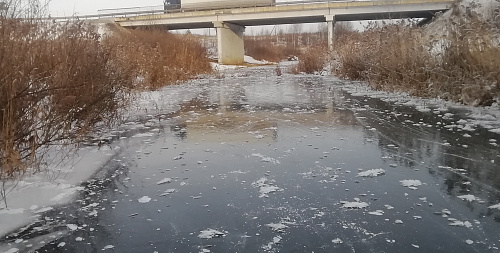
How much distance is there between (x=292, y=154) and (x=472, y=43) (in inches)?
247

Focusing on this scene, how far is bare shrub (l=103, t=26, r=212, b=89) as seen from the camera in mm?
14234

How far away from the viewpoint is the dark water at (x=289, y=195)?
3273mm

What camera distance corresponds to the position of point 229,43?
168 ft

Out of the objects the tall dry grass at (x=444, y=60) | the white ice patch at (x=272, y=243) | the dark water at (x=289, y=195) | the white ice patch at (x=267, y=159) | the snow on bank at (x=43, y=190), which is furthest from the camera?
the tall dry grass at (x=444, y=60)

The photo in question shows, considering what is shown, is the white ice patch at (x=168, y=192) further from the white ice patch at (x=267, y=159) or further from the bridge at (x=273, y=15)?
the bridge at (x=273, y=15)

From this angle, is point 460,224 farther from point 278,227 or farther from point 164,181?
point 164,181

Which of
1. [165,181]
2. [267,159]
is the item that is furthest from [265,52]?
[165,181]

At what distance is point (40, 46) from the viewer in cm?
571

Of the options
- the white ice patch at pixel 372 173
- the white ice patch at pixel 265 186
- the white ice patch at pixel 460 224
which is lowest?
the white ice patch at pixel 460 224

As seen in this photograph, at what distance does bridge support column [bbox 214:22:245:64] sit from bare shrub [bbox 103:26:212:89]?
71.1 ft

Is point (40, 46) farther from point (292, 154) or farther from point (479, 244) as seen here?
point (479, 244)

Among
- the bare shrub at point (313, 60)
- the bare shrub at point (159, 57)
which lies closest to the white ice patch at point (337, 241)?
the bare shrub at point (159, 57)

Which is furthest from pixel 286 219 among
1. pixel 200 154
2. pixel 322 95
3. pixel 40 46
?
pixel 322 95

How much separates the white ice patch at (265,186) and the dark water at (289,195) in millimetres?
12
